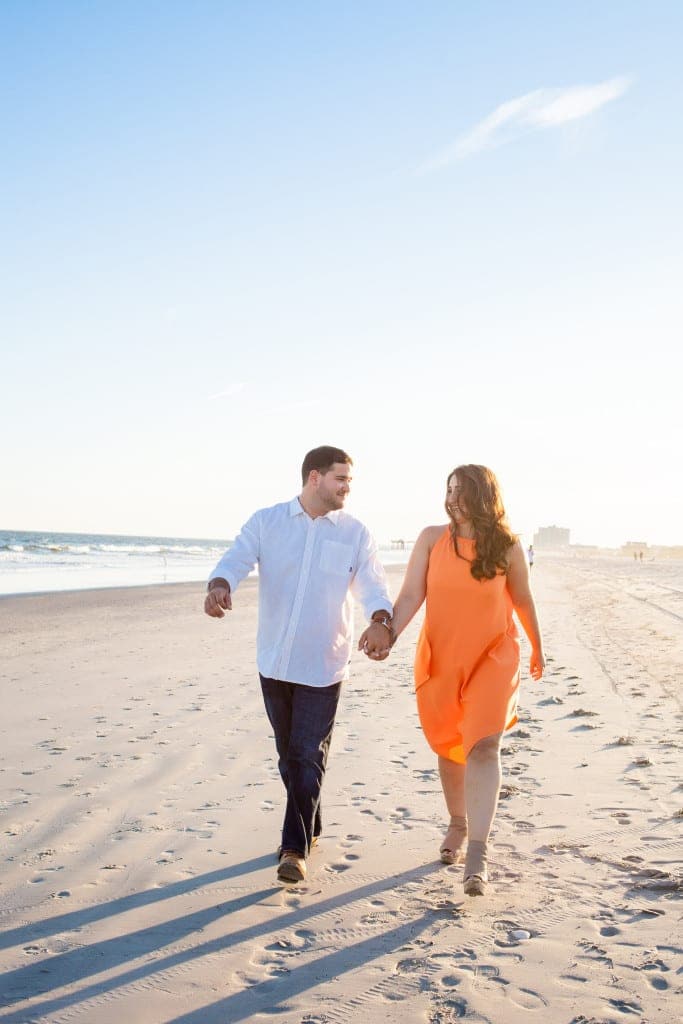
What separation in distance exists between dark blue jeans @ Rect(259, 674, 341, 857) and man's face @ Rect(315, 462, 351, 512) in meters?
0.89

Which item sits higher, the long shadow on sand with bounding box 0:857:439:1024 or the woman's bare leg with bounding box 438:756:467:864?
the woman's bare leg with bounding box 438:756:467:864

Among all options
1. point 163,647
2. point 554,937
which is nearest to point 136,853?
point 554,937

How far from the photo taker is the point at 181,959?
321 cm

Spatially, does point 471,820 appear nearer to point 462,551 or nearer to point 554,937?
point 554,937

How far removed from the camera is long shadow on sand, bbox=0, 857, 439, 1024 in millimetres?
2875

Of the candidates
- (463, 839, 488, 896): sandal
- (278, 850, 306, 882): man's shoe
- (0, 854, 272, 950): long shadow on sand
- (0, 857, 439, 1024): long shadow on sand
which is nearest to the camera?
(0, 857, 439, 1024): long shadow on sand

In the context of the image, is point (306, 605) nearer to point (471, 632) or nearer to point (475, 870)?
point (471, 632)

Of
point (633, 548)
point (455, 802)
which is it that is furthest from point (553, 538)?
point (455, 802)

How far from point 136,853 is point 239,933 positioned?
1.08 metres

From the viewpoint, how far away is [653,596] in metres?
24.5

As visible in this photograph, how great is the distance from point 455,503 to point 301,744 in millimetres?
1358

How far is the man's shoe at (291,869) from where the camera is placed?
3.91 meters

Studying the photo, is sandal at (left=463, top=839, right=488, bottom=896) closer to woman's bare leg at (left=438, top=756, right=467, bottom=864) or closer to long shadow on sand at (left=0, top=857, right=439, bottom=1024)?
long shadow on sand at (left=0, top=857, right=439, bottom=1024)

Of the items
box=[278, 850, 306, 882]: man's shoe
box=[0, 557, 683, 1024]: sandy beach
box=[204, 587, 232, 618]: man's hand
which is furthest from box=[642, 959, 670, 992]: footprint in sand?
box=[204, 587, 232, 618]: man's hand
